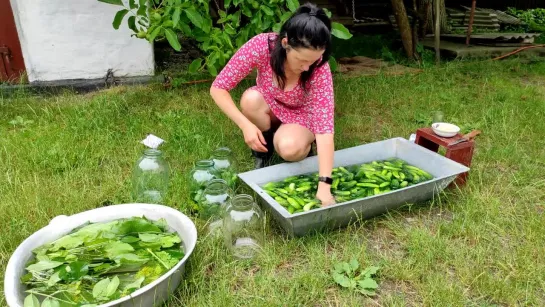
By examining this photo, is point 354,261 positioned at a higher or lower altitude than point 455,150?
lower

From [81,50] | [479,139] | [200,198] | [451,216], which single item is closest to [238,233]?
[200,198]

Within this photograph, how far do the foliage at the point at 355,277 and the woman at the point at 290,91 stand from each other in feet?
1.02

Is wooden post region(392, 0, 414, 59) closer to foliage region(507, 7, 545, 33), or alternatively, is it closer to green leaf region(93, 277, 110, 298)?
foliage region(507, 7, 545, 33)

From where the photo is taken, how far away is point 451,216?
7.62 feet

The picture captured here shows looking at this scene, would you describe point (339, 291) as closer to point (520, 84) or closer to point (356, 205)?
point (356, 205)

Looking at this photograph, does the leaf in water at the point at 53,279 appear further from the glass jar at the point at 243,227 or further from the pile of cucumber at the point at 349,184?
the pile of cucumber at the point at 349,184

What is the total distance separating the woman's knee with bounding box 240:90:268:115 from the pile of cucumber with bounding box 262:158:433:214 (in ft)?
1.51

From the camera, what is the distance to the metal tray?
1.95 m

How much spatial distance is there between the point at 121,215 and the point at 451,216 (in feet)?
5.47

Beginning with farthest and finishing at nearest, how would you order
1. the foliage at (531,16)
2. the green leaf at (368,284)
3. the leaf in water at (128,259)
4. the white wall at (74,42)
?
the foliage at (531,16) → the white wall at (74,42) → the green leaf at (368,284) → the leaf in water at (128,259)

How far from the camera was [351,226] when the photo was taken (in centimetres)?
217

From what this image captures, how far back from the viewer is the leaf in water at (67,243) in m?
1.71

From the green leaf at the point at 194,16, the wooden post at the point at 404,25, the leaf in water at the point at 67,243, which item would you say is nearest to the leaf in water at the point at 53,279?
the leaf in water at the point at 67,243

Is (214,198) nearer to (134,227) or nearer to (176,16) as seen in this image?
(134,227)
